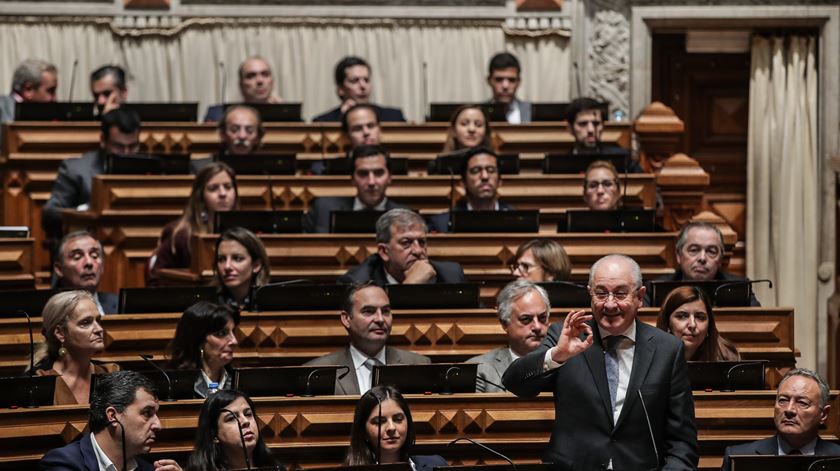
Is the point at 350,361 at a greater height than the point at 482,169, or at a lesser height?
lesser

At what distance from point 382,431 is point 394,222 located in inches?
57.3

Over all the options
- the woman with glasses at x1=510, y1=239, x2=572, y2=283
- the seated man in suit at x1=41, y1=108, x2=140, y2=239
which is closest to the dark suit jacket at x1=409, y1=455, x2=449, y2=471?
the woman with glasses at x1=510, y1=239, x2=572, y2=283

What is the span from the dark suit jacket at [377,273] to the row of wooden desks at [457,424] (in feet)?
3.15

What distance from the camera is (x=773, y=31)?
8.88 m

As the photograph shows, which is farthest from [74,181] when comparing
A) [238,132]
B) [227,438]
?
[227,438]

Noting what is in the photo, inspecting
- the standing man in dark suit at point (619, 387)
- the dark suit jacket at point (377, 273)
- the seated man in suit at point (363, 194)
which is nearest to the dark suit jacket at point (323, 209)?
the seated man in suit at point (363, 194)

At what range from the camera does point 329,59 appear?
29.5 feet

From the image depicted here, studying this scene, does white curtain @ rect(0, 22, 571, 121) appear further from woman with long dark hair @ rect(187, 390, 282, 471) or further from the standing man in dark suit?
the standing man in dark suit

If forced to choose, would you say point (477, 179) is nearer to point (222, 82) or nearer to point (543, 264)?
point (543, 264)

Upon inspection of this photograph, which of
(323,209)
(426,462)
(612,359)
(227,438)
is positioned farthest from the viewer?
(323,209)

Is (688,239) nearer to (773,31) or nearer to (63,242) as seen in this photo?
(63,242)

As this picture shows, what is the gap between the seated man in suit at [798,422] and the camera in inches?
181

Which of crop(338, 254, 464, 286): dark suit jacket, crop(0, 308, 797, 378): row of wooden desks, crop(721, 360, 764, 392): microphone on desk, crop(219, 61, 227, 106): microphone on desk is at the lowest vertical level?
crop(721, 360, 764, 392): microphone on desk

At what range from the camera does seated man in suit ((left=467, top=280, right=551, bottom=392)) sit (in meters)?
5.15
